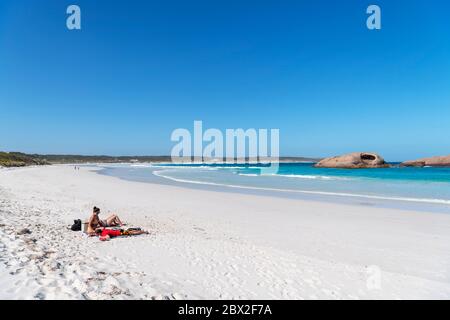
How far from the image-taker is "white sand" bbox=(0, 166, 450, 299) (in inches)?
203

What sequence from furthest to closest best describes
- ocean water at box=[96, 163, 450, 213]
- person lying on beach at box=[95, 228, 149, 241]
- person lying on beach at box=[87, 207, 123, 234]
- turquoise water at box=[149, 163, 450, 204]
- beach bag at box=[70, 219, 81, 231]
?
turquoise water at box=[149, 163, 450, 204] → ocean water at box=[96, 163, 450, 213] → beach bag at box=[70, 219, 81, 231] → person lying on beach at box=[87, 207, 123, 234] → person lying on beach at box=[95, 228, 149, 241]

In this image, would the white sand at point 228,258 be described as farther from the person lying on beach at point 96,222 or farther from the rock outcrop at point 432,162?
the rock outcrop at point 432,162

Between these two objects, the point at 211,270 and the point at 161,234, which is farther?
the point at 161,234

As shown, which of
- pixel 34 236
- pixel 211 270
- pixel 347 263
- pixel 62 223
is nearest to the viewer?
pixel 211 270

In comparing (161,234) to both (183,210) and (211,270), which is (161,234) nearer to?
(211,270)

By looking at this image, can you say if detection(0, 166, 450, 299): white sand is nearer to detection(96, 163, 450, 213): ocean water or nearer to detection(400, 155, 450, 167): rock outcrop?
detection(96, 163, 450, 213): ocean water

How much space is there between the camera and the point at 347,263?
7094 millimetres

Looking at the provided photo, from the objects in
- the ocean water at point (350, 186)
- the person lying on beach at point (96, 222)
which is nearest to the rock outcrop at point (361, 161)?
the ocean water at point (350, 186)

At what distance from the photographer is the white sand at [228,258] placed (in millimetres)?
5148

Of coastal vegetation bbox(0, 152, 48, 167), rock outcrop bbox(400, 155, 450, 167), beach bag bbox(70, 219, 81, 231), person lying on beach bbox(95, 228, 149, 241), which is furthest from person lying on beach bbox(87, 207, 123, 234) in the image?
rock outcrop bbox(400, 155, 450, 167)

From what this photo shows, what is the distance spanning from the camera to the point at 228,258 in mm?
7117

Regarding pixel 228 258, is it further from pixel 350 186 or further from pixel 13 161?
pixel 13 161
